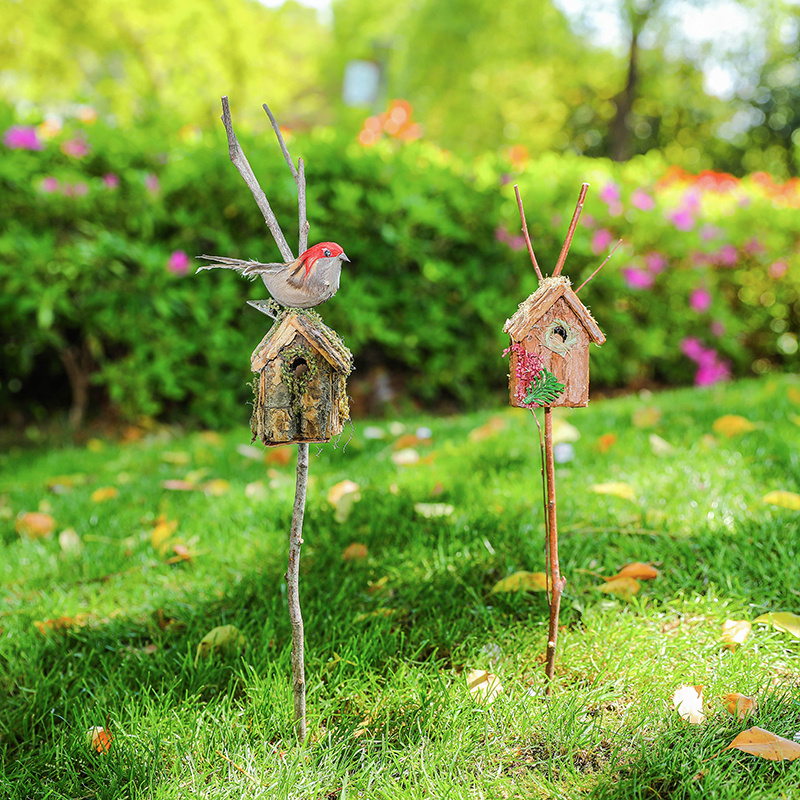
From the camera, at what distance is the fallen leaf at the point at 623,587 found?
1628 millimetres

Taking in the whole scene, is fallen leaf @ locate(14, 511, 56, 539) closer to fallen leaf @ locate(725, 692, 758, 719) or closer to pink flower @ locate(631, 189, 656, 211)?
fallen leaf @ locate(725, 692, 758, 719)

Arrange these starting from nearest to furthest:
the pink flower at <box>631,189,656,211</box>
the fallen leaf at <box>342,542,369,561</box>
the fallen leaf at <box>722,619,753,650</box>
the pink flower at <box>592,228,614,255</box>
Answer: the fallen leaf at <box>722,619,753,650</box>
the fallen leaf at <box>342,542,369,561</box>
the pink flower at <box>592,228,614,255</box>
the pink flower at <box>631,189,656,211</box>

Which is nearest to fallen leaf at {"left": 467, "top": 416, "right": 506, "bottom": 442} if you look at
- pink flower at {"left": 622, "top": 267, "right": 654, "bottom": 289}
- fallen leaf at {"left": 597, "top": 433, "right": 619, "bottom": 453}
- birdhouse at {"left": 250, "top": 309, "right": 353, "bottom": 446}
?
fallen leaf at {"left": 597, "top": 433, "right": 619, "bottom": 453}

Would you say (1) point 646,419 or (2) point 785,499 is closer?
(2) point 785,499

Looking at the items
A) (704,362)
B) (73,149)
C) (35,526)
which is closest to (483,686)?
(35,526)

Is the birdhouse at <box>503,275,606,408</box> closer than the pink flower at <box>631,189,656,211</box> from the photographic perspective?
Yes

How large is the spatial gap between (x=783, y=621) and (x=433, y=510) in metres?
1.01

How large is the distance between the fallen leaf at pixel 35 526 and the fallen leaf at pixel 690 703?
217 cm

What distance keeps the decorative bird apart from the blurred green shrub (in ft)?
8.97

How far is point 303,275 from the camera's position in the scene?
3.51 ft

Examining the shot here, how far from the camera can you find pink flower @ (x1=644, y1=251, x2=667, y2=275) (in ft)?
15.5

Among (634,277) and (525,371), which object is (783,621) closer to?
(525,371)

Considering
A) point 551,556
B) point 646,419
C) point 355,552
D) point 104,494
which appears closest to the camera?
point 551,556

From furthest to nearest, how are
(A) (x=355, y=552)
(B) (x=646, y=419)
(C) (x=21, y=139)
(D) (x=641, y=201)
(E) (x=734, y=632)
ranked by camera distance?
(D) (x=641, y=201)
(C) (x=21, y=139)
(B) (x=646, y=419)
(A) (x=355, y=552)
(E) (x=734, y=632)
